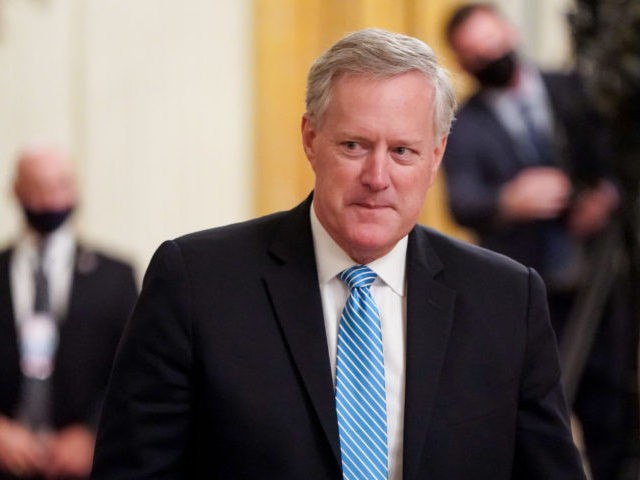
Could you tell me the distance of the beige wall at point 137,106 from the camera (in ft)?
20.9

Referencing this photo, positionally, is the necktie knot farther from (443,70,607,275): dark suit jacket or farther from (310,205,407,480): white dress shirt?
(443,70,607,275): dark suit jacket

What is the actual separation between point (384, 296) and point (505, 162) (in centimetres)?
284

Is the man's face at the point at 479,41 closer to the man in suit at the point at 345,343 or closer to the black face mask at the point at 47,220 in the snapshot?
the black face mask at the point at 47,220

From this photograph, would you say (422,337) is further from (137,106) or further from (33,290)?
(137,106)

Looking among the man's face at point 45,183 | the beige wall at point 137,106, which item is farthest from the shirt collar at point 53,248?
the beige wall at point 137,106

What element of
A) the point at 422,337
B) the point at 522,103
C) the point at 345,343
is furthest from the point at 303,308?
the point at 522,103

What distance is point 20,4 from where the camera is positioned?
6328mm

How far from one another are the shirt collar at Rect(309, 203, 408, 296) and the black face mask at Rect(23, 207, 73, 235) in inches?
105

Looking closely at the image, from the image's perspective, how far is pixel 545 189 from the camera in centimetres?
493

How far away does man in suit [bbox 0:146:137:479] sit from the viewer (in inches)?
181

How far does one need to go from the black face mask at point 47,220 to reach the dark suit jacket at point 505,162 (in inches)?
52.0

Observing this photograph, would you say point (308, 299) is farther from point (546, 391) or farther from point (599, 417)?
point (599, 417)

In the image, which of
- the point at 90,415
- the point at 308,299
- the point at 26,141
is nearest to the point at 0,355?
the point at 90,415

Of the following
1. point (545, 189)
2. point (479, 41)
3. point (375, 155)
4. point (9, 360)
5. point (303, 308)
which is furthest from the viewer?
point (479, 41)
